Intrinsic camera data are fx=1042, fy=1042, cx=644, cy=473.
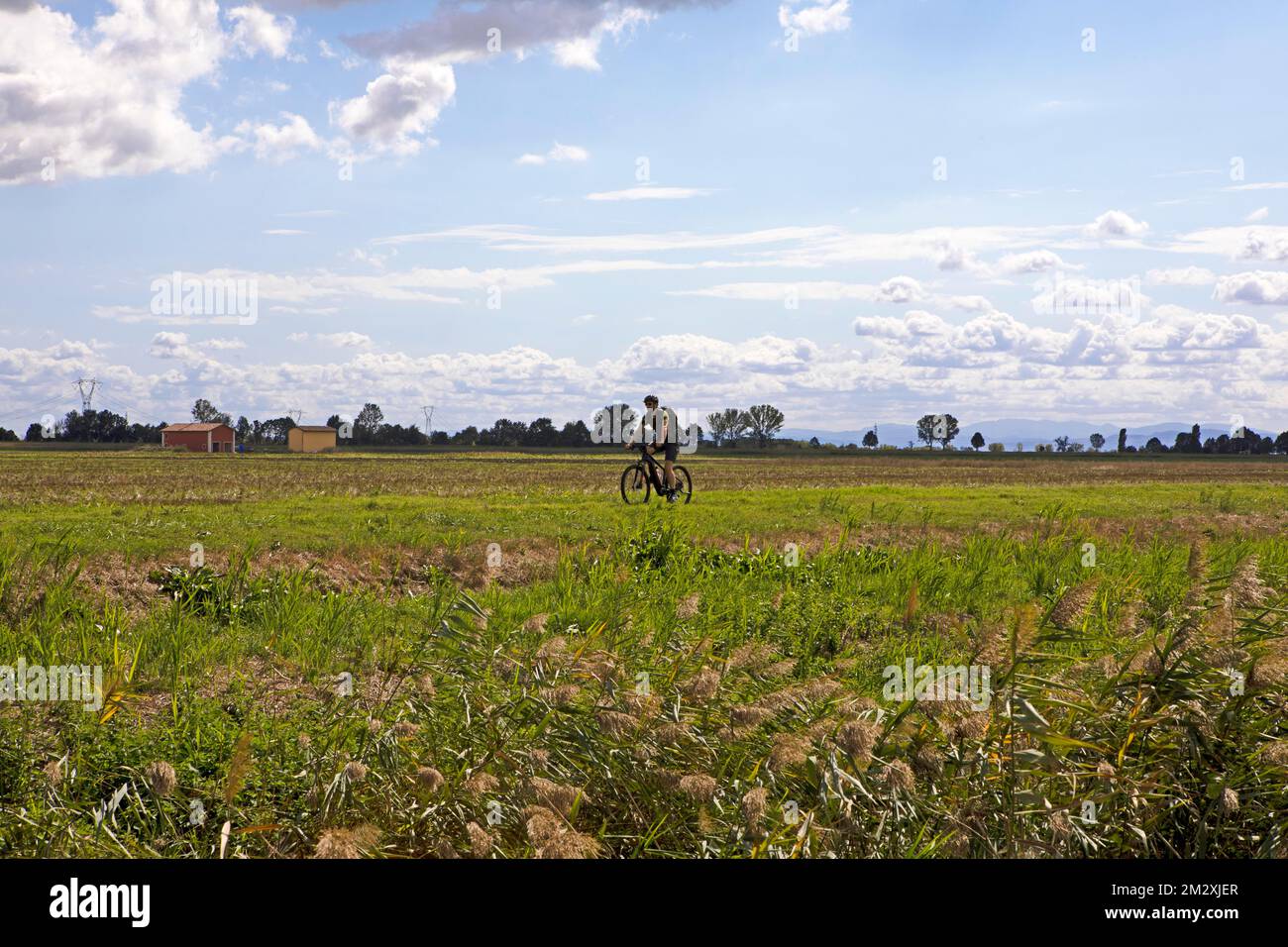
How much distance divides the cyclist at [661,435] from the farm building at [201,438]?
321 feet

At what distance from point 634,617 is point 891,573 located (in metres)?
5.13

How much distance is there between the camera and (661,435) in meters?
21.1

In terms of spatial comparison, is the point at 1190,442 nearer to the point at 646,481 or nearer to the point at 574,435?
the point at 574,435

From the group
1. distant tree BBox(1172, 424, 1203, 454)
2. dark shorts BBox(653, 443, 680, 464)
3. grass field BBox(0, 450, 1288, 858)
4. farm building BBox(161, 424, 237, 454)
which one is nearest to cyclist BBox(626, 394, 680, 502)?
dark shorts BBox(653, 443, 680, 464)

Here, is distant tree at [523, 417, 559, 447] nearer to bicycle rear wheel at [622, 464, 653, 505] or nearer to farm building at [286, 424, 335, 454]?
farm building at [286, 424, 335, 454]

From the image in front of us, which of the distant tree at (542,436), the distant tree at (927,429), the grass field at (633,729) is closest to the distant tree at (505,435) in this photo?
the distant tree at (542,436)

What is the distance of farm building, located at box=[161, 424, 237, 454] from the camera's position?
112 meters

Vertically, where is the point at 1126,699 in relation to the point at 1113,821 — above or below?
above

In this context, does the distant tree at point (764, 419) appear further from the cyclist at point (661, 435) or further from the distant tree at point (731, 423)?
the cyclist at point (661, 435)

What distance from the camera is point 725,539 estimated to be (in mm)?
17344
